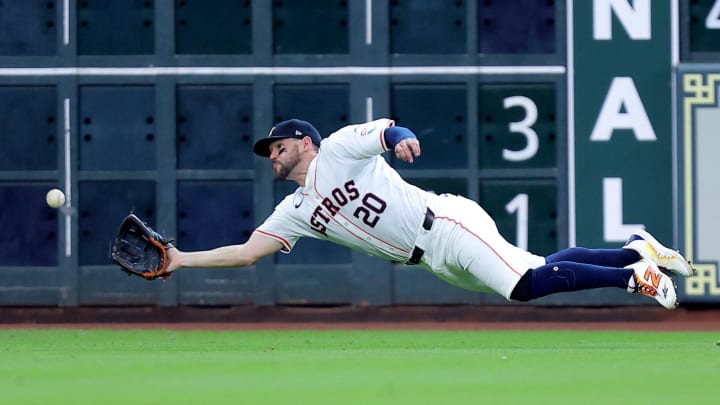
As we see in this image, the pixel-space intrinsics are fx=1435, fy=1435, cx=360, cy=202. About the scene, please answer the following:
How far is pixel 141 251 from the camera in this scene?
8.92 meters

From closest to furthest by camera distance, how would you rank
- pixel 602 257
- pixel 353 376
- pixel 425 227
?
pixel 353 376 → pixel 425 227 → pixel 602 257

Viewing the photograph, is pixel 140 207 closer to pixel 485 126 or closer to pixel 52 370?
pixel 485 126

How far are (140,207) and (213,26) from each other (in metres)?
1.72

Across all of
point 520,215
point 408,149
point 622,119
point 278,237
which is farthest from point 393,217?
point 622,119

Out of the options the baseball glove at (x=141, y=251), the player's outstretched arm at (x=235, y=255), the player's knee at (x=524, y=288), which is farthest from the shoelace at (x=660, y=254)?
the baseball glove at (x=141, y=251)

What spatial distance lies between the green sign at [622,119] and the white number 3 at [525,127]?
37cm

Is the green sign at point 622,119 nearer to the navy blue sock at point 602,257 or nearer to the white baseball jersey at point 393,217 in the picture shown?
the navy blue sock at point 602,257

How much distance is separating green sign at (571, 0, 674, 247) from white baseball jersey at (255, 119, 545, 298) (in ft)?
13.8

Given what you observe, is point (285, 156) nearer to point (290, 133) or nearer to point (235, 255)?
point (290, 133)

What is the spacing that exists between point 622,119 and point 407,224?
4.68 meters

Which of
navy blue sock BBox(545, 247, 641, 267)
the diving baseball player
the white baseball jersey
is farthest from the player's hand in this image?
navy blue sock BBox(545, 247, 641, 267)

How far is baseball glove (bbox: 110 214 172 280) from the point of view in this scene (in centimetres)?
884

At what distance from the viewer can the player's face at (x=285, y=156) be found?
335 inches

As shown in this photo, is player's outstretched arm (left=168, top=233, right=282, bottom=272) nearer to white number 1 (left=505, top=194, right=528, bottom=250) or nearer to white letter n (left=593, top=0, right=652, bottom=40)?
white number 1 (left=505, top=194, right=528, bottom=250)
